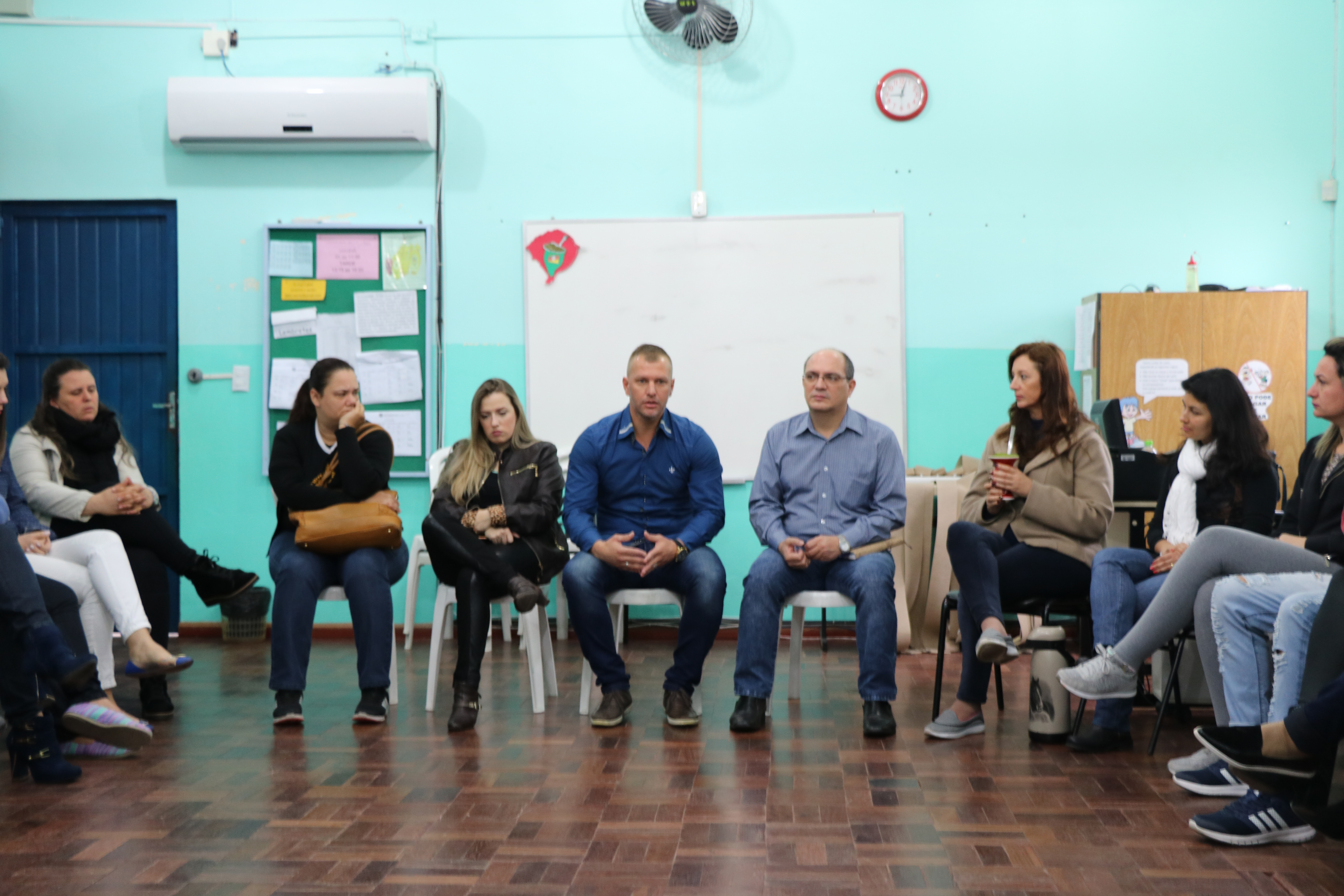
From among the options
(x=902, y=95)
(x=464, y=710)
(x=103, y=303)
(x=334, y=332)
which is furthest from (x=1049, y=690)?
(x=103, y=303)

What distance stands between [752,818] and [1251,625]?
1271mm

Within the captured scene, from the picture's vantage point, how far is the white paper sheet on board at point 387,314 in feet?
17.8

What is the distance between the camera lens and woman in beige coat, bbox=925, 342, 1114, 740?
3320 mm

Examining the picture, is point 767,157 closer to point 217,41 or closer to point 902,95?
point 902,95

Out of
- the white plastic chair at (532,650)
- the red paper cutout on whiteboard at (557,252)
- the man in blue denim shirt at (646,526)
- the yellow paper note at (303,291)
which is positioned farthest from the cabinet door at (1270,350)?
the yellow paper note at (303,291)

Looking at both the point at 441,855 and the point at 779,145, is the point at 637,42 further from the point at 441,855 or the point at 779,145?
the point at 441,855

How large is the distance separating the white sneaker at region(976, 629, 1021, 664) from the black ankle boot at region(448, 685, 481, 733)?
1507 millimetres

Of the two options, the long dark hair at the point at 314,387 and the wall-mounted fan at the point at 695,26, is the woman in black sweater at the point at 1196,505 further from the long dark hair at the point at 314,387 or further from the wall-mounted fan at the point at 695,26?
the wall-mounted fan at the point at 695,26

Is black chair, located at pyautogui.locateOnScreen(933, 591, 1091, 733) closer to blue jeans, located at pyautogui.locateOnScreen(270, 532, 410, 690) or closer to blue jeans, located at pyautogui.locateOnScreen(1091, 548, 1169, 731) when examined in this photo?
blue jeans, located at pyautogui.locateOnScreen(1091, 548, 1169, 731)

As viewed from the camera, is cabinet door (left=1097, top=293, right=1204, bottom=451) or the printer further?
cabinet door (left=1097, top=293, right=1204, bottom=451)

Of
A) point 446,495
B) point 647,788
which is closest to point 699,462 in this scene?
point 446,495

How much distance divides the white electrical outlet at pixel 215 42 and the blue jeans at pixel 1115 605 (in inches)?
178

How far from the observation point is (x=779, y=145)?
5.38 metres

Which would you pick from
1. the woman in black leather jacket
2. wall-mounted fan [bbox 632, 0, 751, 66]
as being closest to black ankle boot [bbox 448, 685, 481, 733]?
the woman in black leather jacket
